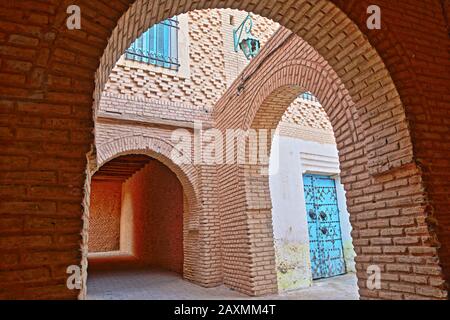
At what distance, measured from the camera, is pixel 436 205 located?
250cm

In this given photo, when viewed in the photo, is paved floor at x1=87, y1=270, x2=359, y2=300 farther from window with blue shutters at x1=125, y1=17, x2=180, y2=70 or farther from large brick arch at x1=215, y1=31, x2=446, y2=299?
window with blue shutters at x1=125, y1=17, x2=180, y2=70

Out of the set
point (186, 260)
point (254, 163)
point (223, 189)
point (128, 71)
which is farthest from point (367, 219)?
point (128, 71)

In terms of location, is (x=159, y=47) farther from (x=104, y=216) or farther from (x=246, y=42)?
(x=104, y=216)

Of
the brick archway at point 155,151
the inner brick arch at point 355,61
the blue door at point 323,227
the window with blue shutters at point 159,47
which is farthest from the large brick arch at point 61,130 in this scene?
the blue door at point 323,227

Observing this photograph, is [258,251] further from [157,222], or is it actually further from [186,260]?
[157,222]

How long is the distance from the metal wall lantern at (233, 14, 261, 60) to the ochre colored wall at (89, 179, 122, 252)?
1038 centimetres

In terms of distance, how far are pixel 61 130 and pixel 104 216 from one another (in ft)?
50.8

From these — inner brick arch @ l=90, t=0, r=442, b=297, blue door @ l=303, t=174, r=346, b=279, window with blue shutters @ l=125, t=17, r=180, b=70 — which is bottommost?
blue door @ l=303, t=174, r=346, b=279


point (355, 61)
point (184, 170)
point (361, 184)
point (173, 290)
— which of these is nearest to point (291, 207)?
point (184, 170)

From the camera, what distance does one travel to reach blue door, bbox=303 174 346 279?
763 cm

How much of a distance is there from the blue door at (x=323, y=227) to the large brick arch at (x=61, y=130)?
5.10 metres

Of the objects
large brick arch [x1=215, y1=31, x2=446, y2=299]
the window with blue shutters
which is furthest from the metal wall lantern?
large brick arch [x1=215, y1=31, x2=446, y2=299]

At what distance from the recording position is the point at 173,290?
6.40m

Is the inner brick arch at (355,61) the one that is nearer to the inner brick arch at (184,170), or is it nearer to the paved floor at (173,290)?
the paved floor at (173,290)
